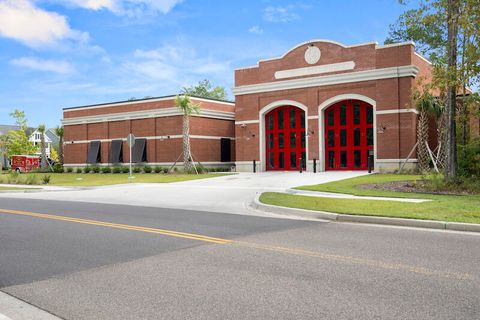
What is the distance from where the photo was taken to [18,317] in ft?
15.2

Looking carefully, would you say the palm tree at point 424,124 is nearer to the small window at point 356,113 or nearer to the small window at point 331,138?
the small window at point 356,113

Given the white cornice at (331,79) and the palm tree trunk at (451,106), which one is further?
the white cornice at (331,79)

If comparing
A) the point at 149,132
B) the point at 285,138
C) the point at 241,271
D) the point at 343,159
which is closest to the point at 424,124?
the point at 343,159

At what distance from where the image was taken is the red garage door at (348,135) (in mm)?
31875

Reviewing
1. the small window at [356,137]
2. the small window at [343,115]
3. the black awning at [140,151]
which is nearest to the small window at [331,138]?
the small window at [343,115]

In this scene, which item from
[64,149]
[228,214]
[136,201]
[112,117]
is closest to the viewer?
[228,214]

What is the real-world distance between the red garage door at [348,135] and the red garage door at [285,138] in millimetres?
2219

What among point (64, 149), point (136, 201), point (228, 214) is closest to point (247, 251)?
point (228, 214)

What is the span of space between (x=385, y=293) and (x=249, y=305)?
5.14ft

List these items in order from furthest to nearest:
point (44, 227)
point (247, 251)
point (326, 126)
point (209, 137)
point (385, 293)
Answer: point (209, 137) < point (326, 126) < point (44, 227) < point (247, 251) < point (385, 293)

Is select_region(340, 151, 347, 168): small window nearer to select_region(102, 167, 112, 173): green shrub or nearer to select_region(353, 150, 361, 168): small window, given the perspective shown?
select_region(353, 150, 361, 168): small window

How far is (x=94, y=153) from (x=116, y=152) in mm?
3312

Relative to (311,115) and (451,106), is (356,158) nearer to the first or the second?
(311,115)

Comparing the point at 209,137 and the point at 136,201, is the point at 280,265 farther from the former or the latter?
the point at 209,137
